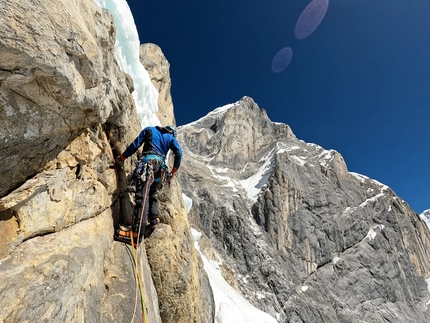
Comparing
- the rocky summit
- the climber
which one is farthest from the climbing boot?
the rocky summit

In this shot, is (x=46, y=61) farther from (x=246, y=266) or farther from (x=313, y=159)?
(x=313, y=159)

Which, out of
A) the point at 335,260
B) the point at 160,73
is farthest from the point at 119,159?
the point at 335,260

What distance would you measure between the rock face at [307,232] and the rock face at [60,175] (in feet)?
78.9

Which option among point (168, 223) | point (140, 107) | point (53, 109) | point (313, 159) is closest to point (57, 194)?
point (53, 109)

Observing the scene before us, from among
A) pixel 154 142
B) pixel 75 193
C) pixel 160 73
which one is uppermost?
pixel 160 73

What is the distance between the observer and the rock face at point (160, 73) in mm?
21453

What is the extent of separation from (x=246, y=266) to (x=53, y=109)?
33.1m

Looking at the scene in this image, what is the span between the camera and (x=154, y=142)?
19.0 feet

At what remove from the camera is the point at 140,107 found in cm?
1263

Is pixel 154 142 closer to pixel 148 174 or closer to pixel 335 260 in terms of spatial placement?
pixel 148 174

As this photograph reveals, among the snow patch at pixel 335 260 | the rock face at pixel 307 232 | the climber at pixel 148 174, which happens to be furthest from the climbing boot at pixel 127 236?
the snow patch at pixel 335 260

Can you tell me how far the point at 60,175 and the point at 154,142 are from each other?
7.17 ft

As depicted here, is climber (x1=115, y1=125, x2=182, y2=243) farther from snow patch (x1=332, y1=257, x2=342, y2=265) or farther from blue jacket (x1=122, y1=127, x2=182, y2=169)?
snow patch (x1=332, y1=257, x2=342, y2=265)

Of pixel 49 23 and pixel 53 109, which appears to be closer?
pixel 49 23
